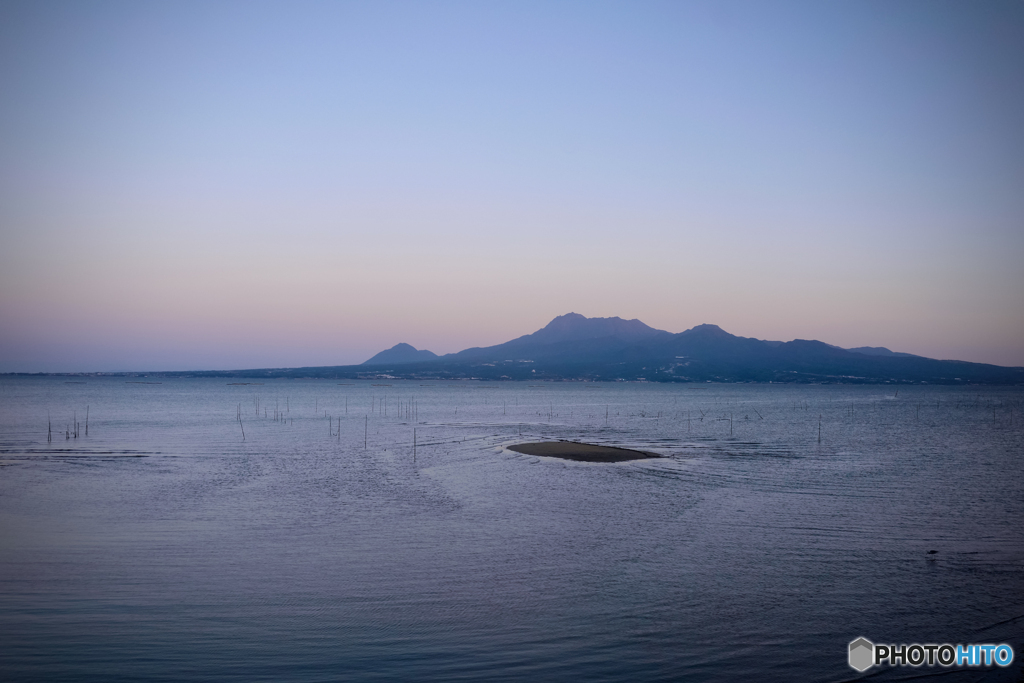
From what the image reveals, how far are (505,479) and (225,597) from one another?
16.7m

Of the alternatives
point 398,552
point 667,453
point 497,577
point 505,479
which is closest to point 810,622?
point 497,577

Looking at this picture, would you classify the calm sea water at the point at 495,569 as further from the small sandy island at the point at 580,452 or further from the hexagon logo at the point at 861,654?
the small sandy island at the point at 580,452

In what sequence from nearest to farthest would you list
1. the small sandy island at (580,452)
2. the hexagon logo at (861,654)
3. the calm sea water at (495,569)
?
the hexagon logo at (861,654) → the calm sea water at (495,569) → the small sandy island at (580,452)

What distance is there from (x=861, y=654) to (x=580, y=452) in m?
28.6

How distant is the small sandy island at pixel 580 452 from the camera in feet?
117

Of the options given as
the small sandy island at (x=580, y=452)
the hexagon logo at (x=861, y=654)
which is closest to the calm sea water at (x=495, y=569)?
the hexagon logo at (x=861, y=654)

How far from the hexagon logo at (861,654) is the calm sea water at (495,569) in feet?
0.74

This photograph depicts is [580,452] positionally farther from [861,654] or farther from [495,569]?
[861,654]

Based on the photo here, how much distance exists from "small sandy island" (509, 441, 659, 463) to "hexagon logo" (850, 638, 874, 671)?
2408cm

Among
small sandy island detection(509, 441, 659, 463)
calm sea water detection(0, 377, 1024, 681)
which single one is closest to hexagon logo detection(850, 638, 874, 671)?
calm sea water detection(0, 377, 1024, 681)

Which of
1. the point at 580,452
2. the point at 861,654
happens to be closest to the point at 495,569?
the point at 861,654

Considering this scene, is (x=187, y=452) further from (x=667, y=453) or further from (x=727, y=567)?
(x=727, y=567)

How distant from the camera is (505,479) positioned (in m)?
28.5

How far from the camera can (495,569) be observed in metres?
14.7
